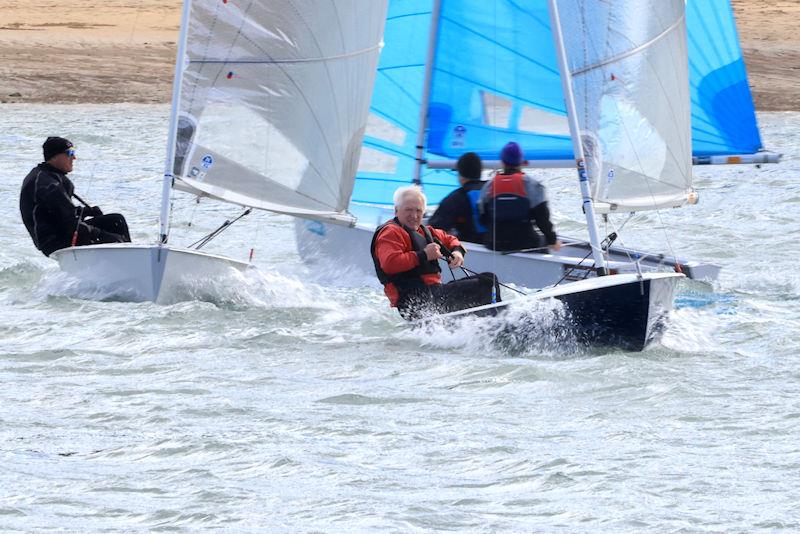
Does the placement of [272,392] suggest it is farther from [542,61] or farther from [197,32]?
[542,61]

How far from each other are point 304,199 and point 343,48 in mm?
950

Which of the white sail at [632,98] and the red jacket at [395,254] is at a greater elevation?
the white sail at [632,98]

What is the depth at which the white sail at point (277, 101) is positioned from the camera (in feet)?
30.4

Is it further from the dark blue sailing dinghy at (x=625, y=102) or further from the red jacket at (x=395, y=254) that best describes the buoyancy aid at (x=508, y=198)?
the red jacket at (x=395, y=254)

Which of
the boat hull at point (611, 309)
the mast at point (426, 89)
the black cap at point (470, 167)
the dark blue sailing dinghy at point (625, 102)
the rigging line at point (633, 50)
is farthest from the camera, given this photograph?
the mast at point (426, 89)

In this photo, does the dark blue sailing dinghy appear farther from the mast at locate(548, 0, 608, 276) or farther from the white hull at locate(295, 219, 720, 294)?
the white hull at locate(295, 219, 720, 294)

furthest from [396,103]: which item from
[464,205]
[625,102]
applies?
[625,102]

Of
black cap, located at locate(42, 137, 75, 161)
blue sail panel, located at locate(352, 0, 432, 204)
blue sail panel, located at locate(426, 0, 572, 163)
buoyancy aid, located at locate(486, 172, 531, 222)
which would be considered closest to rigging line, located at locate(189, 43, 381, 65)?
black cap, located at locate(42, 137, 75, 161)

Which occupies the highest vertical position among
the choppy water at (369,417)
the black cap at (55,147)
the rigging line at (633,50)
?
the rigging line at (633,50)

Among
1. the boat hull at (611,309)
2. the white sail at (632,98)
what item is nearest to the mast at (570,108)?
the white sail at (632,98)

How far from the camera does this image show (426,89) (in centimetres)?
1173

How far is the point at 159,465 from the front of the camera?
6.14 metres

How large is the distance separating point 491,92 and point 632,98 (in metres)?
1.51

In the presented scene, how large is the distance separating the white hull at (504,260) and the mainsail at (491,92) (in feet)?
1.54
